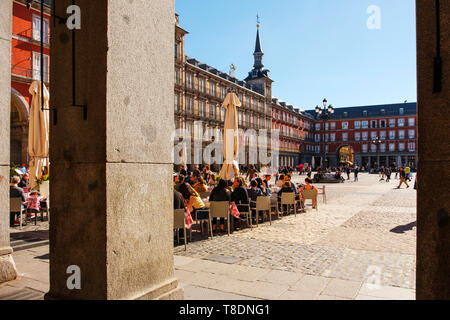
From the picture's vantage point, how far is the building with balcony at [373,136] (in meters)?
66.8

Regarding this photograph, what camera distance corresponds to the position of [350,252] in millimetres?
5562

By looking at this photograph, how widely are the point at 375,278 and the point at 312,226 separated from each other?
3.88 m

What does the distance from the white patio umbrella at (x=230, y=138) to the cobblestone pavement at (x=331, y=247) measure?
7.31ft

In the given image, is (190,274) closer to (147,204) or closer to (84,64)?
(147,204)

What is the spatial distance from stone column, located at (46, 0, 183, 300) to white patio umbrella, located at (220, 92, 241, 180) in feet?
22.5

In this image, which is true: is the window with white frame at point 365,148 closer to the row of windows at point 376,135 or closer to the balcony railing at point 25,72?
the row of windows at point 376,135

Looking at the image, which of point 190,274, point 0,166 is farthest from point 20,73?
point 190,274

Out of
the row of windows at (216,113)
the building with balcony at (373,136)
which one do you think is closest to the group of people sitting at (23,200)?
the row of windows at (216,113)

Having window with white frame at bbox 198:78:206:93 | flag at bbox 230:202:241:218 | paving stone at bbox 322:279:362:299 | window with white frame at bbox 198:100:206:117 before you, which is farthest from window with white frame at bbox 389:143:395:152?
paving stone at bbox 322:279:362:299

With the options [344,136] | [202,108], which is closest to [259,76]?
[202,108]

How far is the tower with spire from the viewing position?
5800 cm

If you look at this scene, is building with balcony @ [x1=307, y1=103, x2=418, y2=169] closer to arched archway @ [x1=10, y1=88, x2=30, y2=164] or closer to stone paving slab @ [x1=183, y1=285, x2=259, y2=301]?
arched archway @ [x1=10, y1=88, x2=30, y2=164]

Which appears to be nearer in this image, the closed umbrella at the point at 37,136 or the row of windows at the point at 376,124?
the closed umbrella at the point at 37,136

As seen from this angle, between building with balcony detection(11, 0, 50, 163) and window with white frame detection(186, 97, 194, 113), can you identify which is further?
window with white frame detection(186, 97, 194, 113)
